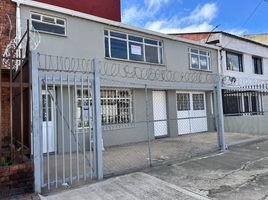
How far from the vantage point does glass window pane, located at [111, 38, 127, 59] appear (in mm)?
12493

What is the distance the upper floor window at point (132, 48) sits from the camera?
1238 cm

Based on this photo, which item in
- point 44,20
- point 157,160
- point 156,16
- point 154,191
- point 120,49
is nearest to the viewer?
point 154,191

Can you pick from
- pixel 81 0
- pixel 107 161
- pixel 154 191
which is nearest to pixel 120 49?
pixel 81 0

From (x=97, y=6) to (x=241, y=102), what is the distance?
1156 cm

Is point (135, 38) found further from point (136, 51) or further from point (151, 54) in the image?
point (151, 54)

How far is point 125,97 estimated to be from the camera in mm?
13070

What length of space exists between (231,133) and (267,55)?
10.3 metres

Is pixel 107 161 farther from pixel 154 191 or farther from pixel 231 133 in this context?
pixel 231 133

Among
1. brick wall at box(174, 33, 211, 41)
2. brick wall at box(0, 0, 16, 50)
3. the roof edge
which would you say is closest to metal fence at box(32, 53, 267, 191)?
brick wall at box(0, 0, 16, 50)

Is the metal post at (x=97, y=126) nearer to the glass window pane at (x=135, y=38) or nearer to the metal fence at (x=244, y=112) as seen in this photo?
the metal fence at (x=244, y=112)

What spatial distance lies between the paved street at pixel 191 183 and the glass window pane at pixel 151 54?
7.10 metres

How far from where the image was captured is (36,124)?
554cm

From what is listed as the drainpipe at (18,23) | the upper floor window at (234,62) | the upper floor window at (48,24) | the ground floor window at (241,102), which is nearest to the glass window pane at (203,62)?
the ground floor window at (241,102)

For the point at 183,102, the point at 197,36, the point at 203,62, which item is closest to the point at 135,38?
the point at 183,102
